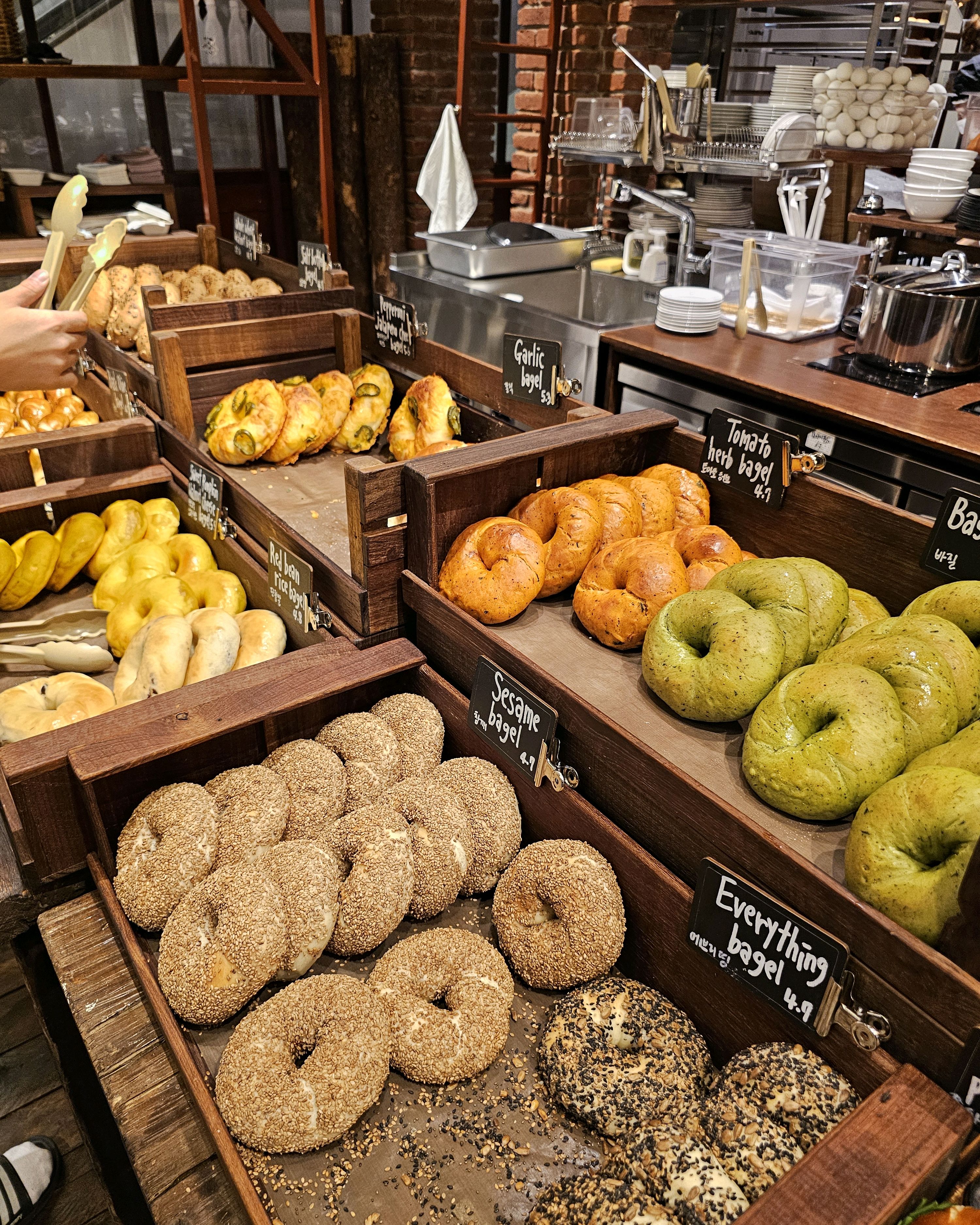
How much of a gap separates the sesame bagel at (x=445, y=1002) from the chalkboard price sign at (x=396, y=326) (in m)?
1.75

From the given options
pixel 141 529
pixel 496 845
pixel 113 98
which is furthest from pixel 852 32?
pixel 496 845

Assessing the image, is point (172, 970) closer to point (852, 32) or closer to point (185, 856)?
point (185, 856)

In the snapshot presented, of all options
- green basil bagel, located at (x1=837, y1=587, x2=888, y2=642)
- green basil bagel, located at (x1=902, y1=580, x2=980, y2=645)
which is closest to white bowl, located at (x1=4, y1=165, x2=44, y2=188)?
green basil bagel, located at (x1=837, y1=587, x2=888, y2=642)

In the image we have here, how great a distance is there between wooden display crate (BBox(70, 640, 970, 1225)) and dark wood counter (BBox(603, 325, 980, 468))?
180 cm

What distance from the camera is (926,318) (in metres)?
2.83

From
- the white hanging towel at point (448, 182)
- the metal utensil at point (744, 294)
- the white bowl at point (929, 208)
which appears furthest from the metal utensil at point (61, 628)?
the white hanging towel at point (448, 182)

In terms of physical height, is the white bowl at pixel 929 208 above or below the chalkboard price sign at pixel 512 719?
above

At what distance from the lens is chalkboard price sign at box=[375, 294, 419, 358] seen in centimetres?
239

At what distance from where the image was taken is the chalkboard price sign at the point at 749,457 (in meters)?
1.57

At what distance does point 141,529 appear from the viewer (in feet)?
7.04

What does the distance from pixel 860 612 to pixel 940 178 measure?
312cm

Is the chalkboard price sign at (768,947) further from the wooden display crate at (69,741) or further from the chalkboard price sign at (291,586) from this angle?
the chalkboard price sign at (291,586)

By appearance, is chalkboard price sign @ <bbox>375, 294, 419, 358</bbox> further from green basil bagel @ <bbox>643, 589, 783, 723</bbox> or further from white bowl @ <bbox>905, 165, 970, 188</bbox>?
white bowl @ <bbox>905, 165, 970, 188</bbox>

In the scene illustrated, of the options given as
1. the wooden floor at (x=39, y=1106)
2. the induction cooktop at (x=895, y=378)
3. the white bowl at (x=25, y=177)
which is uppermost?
the white bowl at (x=25, y=177)
